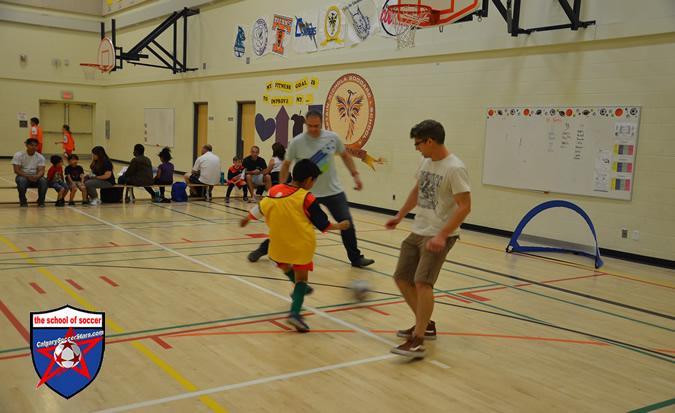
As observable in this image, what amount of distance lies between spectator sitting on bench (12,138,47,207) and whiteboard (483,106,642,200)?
849 cm

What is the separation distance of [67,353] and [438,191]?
8.55ft

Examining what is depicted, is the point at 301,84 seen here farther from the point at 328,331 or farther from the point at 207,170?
the point at 328,331

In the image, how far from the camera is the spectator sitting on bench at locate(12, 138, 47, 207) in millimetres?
11312

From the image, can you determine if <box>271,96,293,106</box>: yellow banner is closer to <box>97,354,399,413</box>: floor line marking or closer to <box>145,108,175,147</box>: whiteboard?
<box>145,108,175,147</box>: whiteboard

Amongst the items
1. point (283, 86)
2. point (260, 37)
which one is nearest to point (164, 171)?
point (283, 86)

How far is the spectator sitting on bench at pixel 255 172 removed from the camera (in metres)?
13.6

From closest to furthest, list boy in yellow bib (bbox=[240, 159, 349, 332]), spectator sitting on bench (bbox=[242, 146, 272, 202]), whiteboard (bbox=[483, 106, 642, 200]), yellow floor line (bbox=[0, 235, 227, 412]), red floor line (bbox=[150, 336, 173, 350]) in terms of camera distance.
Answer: yellow floor line (bbox=[0, 235, 227, 412]) → red floor line (bbox=[150, 336, 173, 350]) → boy in yellow bib (bbox=[240, 159, 349, 332]) → whiteboard (bbox=[483, 106, 642, 200]) → spectator sitting on bench (bbox=[242, 146, 272, 202])

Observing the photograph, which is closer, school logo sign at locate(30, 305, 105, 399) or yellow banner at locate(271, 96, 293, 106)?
school logo sign at locate(30, 305, 105, 399)

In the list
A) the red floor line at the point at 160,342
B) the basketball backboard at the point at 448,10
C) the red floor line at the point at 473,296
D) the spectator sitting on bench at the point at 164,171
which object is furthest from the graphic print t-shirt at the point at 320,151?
the spectator sitting on bench at the point at 164,171

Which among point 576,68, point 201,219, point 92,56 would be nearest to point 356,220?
point 201,219

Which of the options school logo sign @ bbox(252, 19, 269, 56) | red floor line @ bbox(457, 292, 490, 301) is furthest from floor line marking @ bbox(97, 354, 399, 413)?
school logo sign @ bbox(252, 19, 269, 56)

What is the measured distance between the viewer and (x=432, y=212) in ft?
14.3

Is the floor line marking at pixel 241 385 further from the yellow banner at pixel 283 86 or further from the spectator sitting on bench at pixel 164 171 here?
the yellow banner at pixel 283 86

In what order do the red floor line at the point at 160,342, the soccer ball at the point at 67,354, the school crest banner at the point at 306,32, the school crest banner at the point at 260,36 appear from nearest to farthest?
1. the soccer ball at the point at 67,354
2. the red floor line at the point at 160,342
3. the school crest banner at the point at 306,32
4. the school crest banner at the point at 260,36
